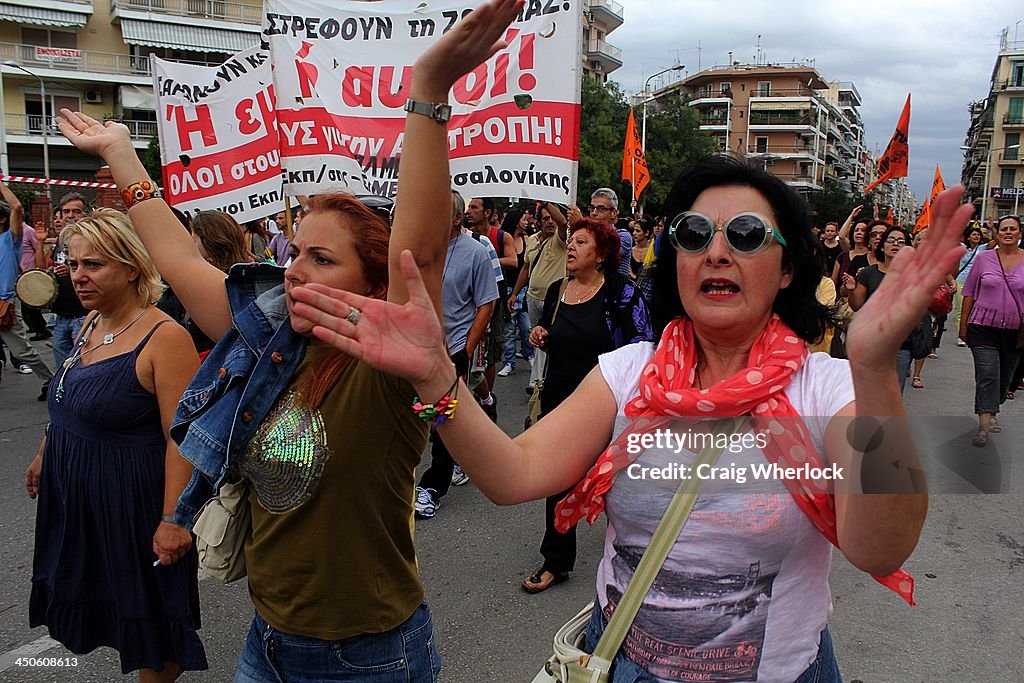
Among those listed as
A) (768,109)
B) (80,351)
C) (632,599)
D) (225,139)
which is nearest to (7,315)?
(225,139)

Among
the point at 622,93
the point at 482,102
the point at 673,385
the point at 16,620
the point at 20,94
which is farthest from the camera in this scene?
the point at 622,93

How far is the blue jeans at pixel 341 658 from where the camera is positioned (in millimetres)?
1947

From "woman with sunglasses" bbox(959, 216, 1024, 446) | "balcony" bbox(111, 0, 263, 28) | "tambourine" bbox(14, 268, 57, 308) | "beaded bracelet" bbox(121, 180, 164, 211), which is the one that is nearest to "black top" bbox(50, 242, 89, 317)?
"tambourine" bbox(14, 268, 57, 308)

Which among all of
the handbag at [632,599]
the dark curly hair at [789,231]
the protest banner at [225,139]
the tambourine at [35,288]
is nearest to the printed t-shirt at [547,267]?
the protest banner at [225,139]

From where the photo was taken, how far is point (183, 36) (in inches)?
1629

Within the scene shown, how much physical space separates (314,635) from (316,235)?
98 centimetres

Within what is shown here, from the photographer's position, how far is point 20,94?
3947 cm

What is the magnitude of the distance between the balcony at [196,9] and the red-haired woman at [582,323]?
141ft

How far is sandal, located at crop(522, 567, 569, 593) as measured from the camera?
3996 mm

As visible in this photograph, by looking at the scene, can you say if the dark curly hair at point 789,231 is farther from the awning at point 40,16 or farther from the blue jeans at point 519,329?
the awning at point 40,16

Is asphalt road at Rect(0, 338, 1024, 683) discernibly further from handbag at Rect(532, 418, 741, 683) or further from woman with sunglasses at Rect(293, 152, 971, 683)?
handbag at Rect(532, 418, 741, 683)

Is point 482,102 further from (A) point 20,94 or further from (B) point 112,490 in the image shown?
(A) point 20,94

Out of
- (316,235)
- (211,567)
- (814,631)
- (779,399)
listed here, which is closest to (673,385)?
(779,399)

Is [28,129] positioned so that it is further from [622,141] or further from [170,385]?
[170,385]
